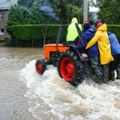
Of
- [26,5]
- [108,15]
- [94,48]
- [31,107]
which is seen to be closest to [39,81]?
[94,48]

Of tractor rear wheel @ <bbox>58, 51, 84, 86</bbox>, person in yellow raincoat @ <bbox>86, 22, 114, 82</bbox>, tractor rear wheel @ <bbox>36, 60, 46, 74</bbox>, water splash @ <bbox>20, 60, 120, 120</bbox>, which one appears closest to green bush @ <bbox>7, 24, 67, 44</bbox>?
tractor rear wheel @ <bbox>36, 60, 46, 74</bbox>

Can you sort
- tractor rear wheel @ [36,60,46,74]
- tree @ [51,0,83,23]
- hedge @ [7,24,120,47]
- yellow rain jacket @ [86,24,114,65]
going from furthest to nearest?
tree @ [51,0,83,23] → hedge @ [7,24,120,47] → tractor rear wheel @ [36,60,46,74] → yellow rain jacket @ [86,24,114,65]

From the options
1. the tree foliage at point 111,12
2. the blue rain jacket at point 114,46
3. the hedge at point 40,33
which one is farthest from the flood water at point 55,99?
the tree foliage at point 111,12

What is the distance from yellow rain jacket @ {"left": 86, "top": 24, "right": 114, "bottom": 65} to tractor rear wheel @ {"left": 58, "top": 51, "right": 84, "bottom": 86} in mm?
529

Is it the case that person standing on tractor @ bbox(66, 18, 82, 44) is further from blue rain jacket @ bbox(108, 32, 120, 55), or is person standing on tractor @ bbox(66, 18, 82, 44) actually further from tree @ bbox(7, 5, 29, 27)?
tree @ bbox(7, 5, 29, 27)

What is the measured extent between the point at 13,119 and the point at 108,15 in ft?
109

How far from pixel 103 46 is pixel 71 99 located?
1877mm

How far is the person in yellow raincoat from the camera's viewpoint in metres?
10.1

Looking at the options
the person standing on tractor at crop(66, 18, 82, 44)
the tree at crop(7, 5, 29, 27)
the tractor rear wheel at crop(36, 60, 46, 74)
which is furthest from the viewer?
the tree at crop(7, 5, 29, 27)

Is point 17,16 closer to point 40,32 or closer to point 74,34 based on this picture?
point 40,32

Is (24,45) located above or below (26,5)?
below

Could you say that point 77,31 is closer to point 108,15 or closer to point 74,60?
point 74,60

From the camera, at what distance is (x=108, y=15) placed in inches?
1565

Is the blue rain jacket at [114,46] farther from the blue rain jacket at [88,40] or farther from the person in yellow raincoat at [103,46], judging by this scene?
the blue rain jacket at [88,40]
